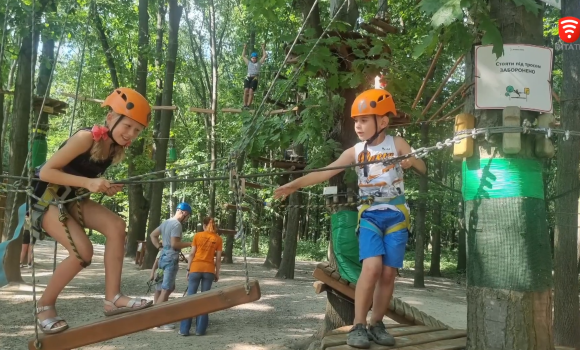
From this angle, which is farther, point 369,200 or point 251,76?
point 251,76

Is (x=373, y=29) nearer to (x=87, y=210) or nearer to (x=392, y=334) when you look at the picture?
(x=392, y=334)

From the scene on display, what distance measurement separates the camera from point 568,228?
21.8ft

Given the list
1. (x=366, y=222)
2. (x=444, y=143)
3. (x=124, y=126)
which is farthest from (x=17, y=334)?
(x=444, y=143)

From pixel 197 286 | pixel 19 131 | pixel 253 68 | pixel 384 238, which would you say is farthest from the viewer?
pixel 253 68

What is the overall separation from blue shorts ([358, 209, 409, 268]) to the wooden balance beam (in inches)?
31.2

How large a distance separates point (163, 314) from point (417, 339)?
156 cm

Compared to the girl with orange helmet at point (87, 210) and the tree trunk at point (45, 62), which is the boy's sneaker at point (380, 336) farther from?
the tree trunk at point (45, 62)

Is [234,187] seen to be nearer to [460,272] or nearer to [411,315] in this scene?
[411,315]

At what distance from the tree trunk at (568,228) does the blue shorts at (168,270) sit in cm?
505

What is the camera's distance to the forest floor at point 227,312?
22.3 feet

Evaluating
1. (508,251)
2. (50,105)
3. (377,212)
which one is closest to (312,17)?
(377,212)

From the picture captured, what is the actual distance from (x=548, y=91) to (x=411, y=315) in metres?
2.26

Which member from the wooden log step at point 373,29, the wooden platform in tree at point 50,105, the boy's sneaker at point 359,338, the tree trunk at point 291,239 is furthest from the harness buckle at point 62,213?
the tree trunk at point 291,239

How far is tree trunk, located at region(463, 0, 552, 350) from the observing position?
233 cm
